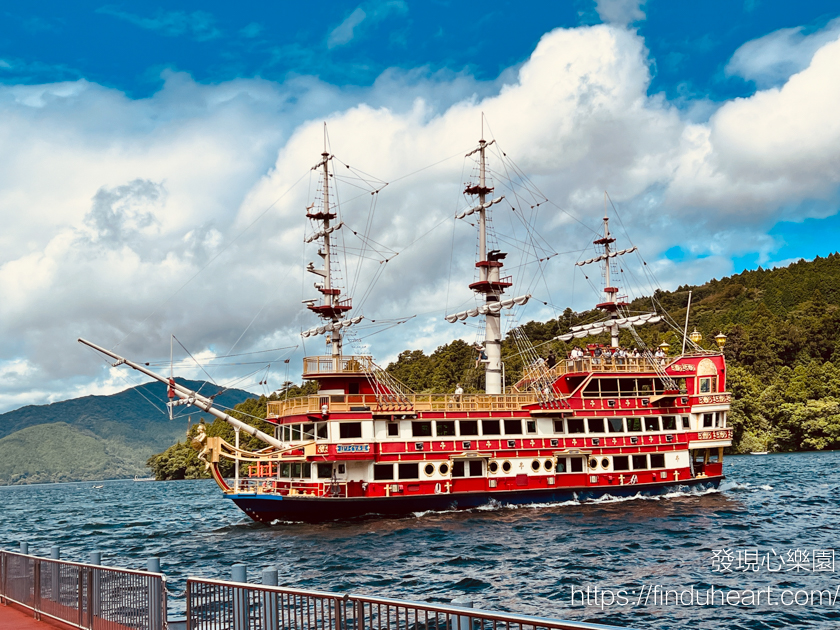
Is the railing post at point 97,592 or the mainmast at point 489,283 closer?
the railing post at point 97,592

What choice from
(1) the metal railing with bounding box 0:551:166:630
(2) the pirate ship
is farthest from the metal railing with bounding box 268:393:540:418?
(1) the metal railing with bounding box 0:551:166:630

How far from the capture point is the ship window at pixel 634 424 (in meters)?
41.1

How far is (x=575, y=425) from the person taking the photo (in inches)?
1581

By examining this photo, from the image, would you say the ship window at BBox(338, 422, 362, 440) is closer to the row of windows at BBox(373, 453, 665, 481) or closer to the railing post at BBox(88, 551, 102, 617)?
the row of windows at BBox(373, 453, 665, 481)

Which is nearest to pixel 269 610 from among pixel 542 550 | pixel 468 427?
pixel 542 550

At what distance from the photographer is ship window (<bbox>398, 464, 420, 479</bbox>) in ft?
118

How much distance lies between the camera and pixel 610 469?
4028 centimetres

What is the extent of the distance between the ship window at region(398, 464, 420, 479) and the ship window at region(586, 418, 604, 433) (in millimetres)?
10195

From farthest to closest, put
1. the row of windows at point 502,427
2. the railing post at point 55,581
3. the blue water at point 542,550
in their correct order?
the row of windows at point 502,427 → the blue water at point 542,550 → the railing post at point 55,581

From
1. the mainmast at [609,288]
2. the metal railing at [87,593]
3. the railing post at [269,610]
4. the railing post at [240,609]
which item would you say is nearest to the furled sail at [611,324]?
the mainmast at [609,288]

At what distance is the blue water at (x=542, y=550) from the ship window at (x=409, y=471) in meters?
2.07

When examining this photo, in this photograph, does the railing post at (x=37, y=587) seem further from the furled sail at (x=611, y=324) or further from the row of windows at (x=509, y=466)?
the furled sail at (x=611, y=324)

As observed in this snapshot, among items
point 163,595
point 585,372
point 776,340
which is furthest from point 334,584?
point 776,340

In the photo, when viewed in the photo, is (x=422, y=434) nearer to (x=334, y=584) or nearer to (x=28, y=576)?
(x=334, y=584)
